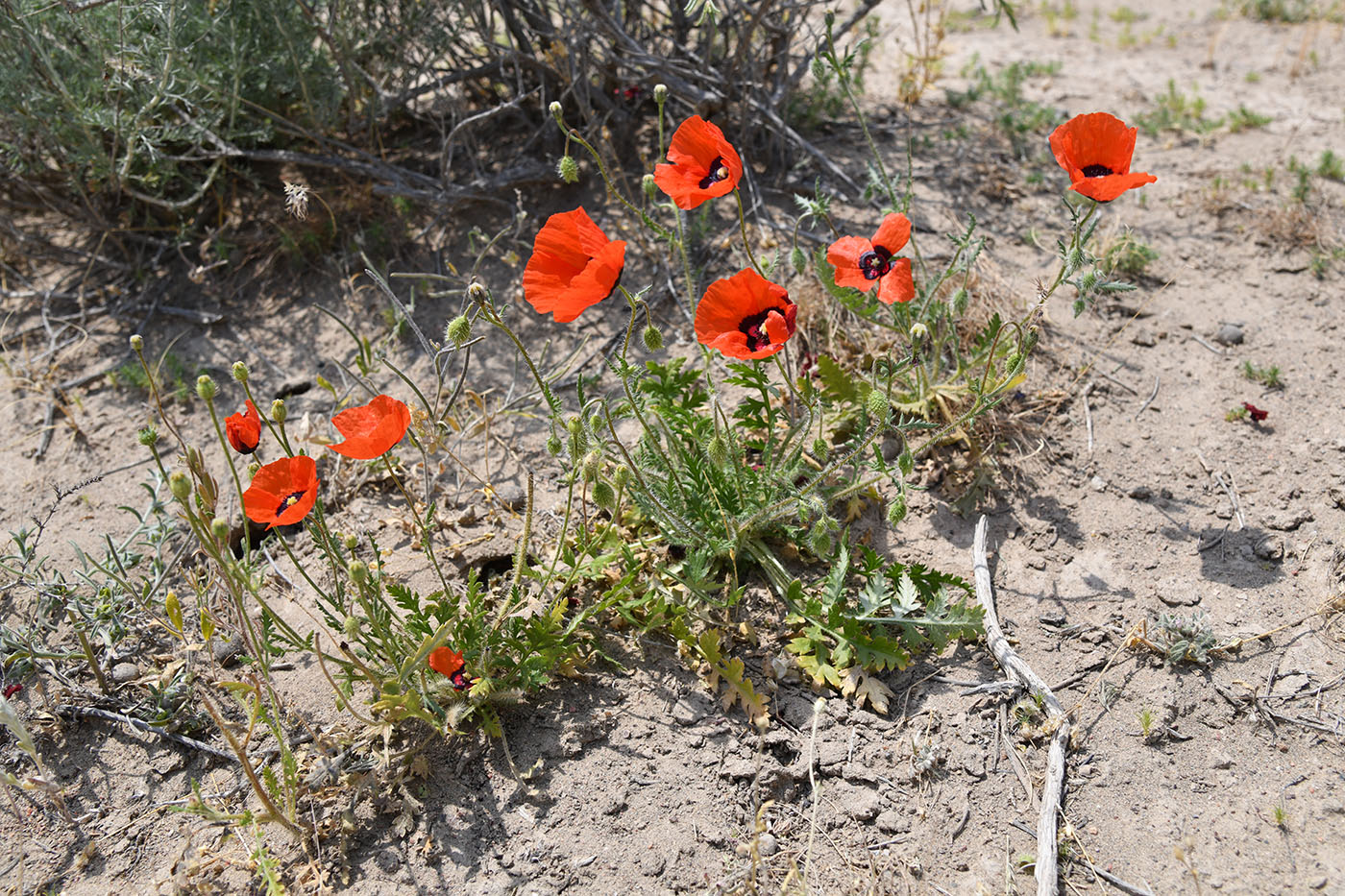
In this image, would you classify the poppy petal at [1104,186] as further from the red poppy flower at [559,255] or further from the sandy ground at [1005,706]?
the red poppy flower at [559,255]

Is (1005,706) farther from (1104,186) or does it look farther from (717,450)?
(1104,186)

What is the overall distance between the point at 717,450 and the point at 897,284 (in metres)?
0.69

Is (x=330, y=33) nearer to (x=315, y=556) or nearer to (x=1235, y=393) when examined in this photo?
(x=315, y=556)

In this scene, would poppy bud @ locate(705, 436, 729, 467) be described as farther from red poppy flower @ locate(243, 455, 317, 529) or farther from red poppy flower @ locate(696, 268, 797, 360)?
red poppy flower @ locate(243, 455, 317, 529)

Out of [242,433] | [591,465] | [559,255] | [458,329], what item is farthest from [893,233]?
[242,433]

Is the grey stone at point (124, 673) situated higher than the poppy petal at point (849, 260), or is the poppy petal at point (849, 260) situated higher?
the poppy petal at point (849, 260)

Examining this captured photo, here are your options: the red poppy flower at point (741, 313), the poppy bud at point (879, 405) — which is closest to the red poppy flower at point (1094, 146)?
the poppy bud at point (879, 405)

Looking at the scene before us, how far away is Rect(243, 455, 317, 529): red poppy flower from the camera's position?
215 centimetres

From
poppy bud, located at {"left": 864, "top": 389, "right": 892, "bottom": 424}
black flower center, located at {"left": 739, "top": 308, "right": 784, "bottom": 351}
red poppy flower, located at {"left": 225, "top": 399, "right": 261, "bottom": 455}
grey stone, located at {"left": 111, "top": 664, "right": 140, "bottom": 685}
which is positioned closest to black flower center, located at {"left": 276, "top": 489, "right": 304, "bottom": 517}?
red poppy flower, located at {"left": 225, "top": 399, "right": 261, "bottom": 455}

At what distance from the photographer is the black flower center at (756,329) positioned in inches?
92.4

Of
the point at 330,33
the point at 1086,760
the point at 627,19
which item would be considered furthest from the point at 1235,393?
the point at 330,33

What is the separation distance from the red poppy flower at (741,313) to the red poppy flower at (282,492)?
102cm

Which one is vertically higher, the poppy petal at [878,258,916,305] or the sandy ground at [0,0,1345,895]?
the poppy petal at [878,258,916,305]

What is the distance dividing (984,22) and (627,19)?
10.1ft
